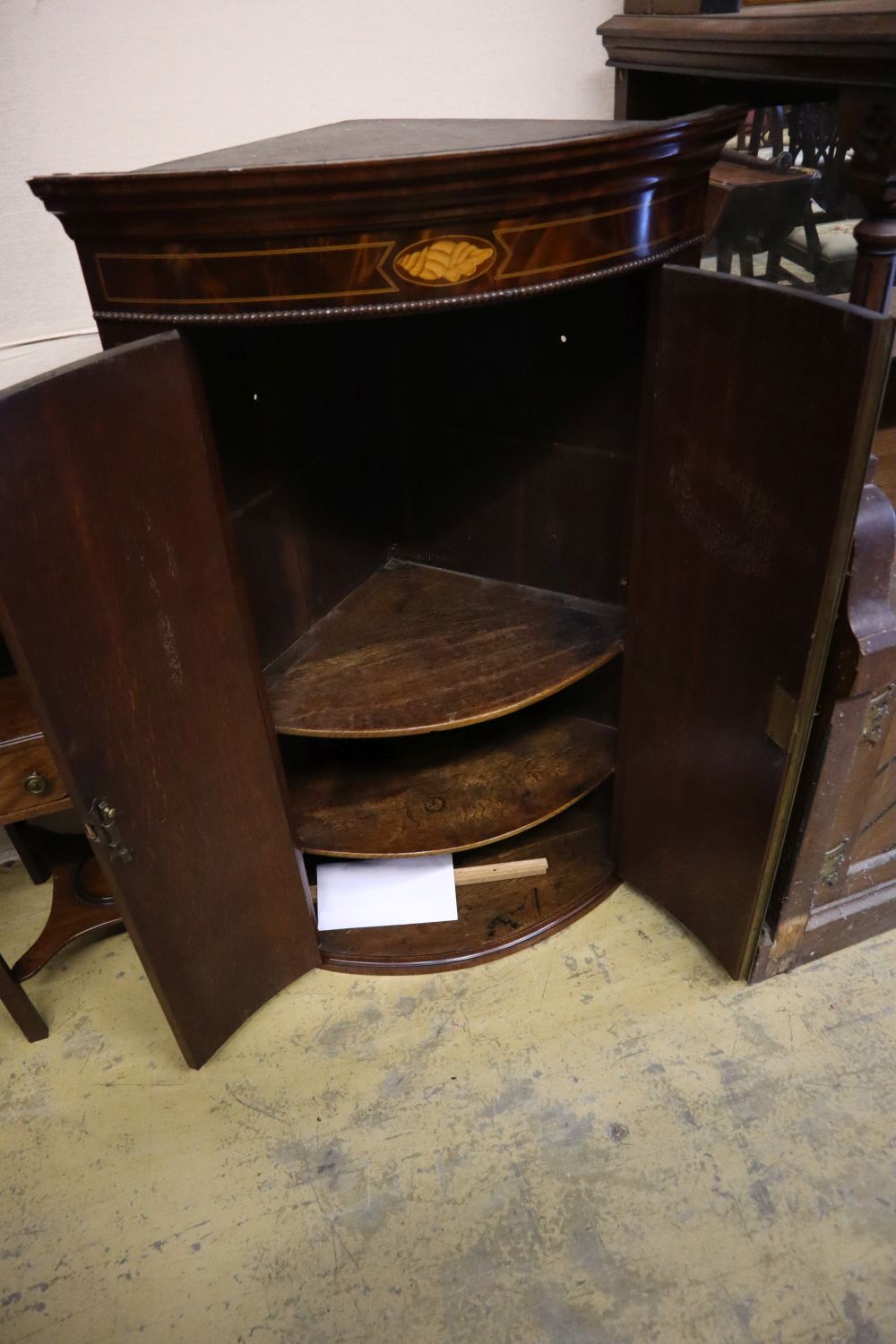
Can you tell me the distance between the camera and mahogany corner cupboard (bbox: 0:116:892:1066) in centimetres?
91

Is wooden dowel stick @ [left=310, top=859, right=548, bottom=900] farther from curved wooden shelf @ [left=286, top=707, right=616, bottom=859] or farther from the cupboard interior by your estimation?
curved wooden shelf @ [left=286, top=707, right=616, bottom=859]

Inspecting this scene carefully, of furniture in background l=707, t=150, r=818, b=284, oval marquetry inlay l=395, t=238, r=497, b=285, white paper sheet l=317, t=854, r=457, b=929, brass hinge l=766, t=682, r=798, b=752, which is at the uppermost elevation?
oval marquetry inlay l=395, t=238, r=497, b=285

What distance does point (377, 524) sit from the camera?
1741mm

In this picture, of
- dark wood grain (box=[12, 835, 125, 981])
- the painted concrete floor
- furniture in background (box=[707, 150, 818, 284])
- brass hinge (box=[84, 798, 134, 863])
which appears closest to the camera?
brass hinge (box=[84, 798, 134, 863])

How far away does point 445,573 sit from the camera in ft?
5.81

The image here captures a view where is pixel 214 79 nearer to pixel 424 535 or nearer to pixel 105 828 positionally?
pixel 424 535

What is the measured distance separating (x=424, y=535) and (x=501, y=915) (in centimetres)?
76

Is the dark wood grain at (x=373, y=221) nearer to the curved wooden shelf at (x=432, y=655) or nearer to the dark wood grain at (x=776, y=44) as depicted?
the dark wood grain at (x=776, y=44)

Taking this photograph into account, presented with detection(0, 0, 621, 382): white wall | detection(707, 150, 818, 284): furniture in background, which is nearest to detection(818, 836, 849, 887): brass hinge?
detection(707, 150, 818, 284): furniture in background

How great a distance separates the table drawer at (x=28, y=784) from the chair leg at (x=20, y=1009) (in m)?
0.30

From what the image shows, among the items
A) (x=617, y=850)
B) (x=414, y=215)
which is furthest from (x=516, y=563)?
(x=414, y=215)

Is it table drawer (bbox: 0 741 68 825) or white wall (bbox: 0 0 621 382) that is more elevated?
white wall (bbox: 0 0 621 382)

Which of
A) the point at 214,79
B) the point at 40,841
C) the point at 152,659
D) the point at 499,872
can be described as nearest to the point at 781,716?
the point at 499,872

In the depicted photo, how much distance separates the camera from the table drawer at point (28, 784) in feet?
4.16
